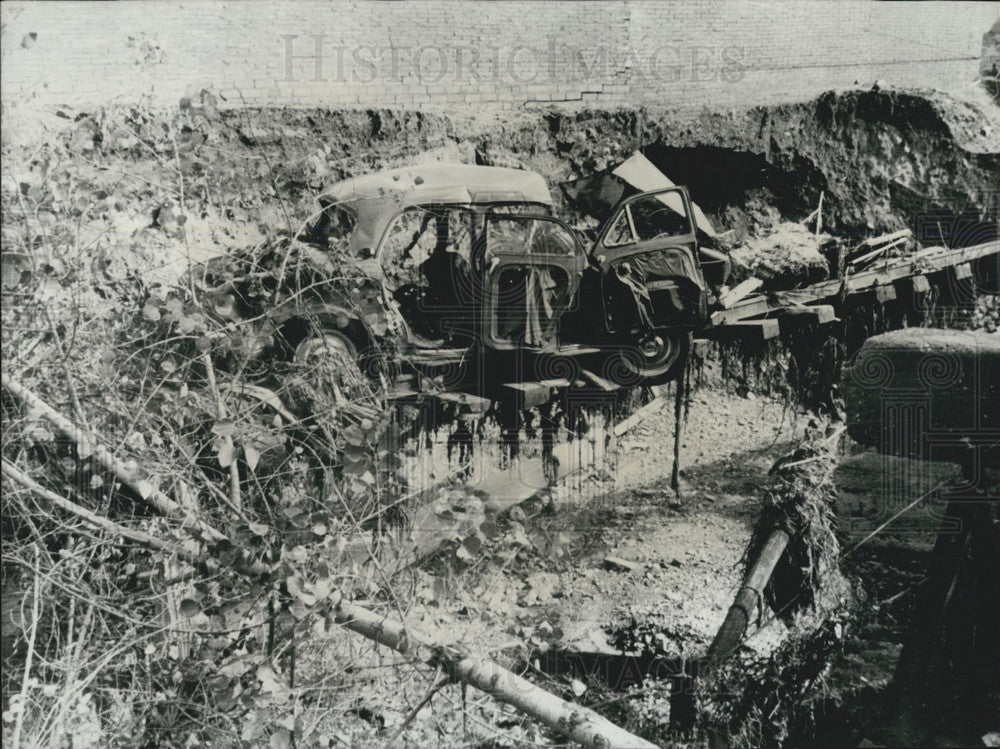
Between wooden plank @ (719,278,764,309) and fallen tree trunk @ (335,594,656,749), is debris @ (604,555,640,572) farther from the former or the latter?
wooden plank @ (719,278,764,309)

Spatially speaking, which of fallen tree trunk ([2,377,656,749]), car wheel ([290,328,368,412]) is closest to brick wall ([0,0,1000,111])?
car wheel ([290,328,368,412])

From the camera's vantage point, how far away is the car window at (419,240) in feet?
13.7

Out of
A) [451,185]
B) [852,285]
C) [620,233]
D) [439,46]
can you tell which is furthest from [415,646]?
[852,285]

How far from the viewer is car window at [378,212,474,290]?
4.19 m

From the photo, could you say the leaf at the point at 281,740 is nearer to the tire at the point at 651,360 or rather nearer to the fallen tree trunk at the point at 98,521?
Result: the fallen tree trunk at the point at 98,521

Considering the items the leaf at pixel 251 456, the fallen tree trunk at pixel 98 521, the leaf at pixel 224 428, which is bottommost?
the fallen tree trunk at pixel 98 521

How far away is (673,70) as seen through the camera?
377 centimetres

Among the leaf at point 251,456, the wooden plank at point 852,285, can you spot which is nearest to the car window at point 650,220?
the wooden plank at point 852,285

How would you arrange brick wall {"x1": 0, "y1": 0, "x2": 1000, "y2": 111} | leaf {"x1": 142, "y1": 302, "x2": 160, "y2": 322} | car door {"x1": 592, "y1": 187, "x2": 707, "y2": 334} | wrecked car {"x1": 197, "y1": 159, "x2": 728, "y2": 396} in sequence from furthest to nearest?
car door {"x1": 592, "y1": 187, "x2": 707, "y2": 334}
wrecked car {"x1": 197, "y1": 159, "x2": 728, "y2": 396}
brick wall {"x1": 0, "y1": 0, "x2": 1000, "y2": 111}
leaf {"x1": 142, "y1": 302, "x2": 160, "y2": 322}

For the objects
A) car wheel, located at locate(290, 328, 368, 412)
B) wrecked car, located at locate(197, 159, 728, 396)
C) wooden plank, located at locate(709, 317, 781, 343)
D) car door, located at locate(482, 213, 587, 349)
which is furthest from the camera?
wooden plank, located at locate(709, 317, 781, 343)

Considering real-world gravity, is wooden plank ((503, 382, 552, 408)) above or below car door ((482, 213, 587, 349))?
below

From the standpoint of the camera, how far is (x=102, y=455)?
3.21 meters

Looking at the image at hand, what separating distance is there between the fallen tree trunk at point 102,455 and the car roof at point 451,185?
1725 mm

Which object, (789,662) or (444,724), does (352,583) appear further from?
(789,662)
